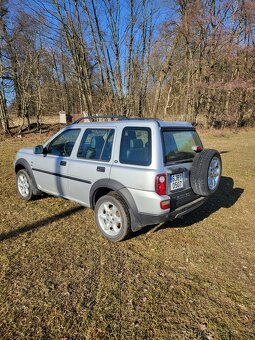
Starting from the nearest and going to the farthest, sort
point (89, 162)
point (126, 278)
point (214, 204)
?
point (126, 278) < point (89, 162) < point (214, 204)

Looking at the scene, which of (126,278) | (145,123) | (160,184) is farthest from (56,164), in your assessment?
(126,278)

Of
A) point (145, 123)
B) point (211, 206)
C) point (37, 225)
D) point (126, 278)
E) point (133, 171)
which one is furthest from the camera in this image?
point (211, 206)

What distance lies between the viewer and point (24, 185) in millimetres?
5445

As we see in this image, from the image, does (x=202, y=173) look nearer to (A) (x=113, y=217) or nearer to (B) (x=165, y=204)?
(B) (x=165, y=204)

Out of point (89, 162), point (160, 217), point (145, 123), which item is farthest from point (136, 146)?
point (160, 217)

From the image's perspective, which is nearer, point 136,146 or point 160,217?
point 160,217

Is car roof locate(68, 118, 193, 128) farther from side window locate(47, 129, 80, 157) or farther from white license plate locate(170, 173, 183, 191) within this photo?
white license plate locate(170, 173, 183, 191)

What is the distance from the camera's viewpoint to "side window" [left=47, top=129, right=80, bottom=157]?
4.40m

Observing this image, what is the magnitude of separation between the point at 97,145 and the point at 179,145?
4.18 feet

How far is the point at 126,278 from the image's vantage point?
9.84ft

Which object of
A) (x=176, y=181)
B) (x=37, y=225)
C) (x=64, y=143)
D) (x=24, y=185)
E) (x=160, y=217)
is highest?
(x=64, y=143)

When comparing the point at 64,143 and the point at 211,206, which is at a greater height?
the point at 64,143

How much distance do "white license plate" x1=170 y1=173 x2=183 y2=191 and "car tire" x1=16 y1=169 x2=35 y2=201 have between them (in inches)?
123

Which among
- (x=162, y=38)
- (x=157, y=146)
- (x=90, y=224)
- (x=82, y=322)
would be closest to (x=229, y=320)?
(x=82, y=322)
